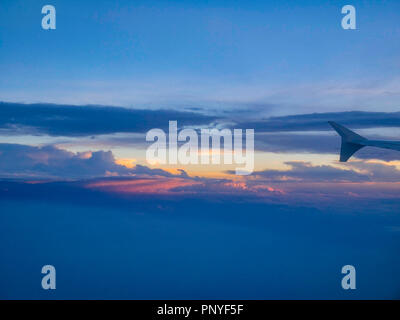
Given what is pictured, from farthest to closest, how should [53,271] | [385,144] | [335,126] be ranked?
[53,271]
[335,126]
[385,144]

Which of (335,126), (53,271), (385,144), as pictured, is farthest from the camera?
(53,271)

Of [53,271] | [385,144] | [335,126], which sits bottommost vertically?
[53,271]

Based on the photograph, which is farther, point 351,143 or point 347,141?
point 351,143

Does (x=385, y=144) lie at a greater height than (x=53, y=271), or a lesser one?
greater

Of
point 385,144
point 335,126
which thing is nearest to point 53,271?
point 335,126

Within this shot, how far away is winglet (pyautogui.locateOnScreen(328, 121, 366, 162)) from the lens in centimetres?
1300

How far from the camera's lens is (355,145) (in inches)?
535

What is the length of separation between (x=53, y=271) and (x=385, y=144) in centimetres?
1335

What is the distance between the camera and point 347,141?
13.3 meters

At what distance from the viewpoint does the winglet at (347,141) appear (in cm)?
1300

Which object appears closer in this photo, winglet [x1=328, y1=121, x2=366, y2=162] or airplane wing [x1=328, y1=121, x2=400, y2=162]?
airplane wing [x1=328, y1=121, x2=400, y2=162]

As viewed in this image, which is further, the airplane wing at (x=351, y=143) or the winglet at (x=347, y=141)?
the winglet at (x=347, y=141)

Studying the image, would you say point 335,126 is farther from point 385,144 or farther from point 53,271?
point 53,271

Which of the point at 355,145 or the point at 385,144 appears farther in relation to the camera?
the point at 355,145
